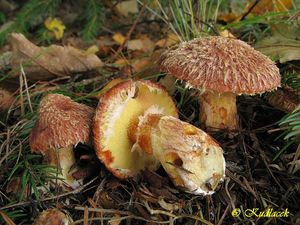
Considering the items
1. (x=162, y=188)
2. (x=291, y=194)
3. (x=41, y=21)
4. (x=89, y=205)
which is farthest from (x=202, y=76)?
(x=41, y=21)

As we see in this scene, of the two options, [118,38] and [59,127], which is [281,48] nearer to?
[59,127]

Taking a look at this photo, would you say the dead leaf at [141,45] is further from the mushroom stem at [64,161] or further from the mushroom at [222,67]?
the mushroom stem at [64,161]

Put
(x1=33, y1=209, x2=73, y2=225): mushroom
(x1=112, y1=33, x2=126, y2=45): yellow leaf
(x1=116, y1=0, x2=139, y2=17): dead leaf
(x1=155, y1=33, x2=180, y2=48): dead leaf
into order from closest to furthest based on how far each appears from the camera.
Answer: (x1=33, y1=209, x2=73, y2=225): mushroom
(x1=155, y1=33, x2=180, y2=48): dead leaf
(x1=112, y1=33, x2=126, y2=45): yellow leaf
(x1=116, y1=0, x2=139, y2=17): dead leaf

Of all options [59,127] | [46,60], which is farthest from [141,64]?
[59,127]

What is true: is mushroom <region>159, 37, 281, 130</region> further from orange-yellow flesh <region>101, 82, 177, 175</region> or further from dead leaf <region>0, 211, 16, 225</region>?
dead leaf <region>0, 211, 16, 225</region>

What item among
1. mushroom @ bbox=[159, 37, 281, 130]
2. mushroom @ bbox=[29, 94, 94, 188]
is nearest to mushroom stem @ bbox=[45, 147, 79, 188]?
mushroom @ bbox=[29, 94, 94, 188]
